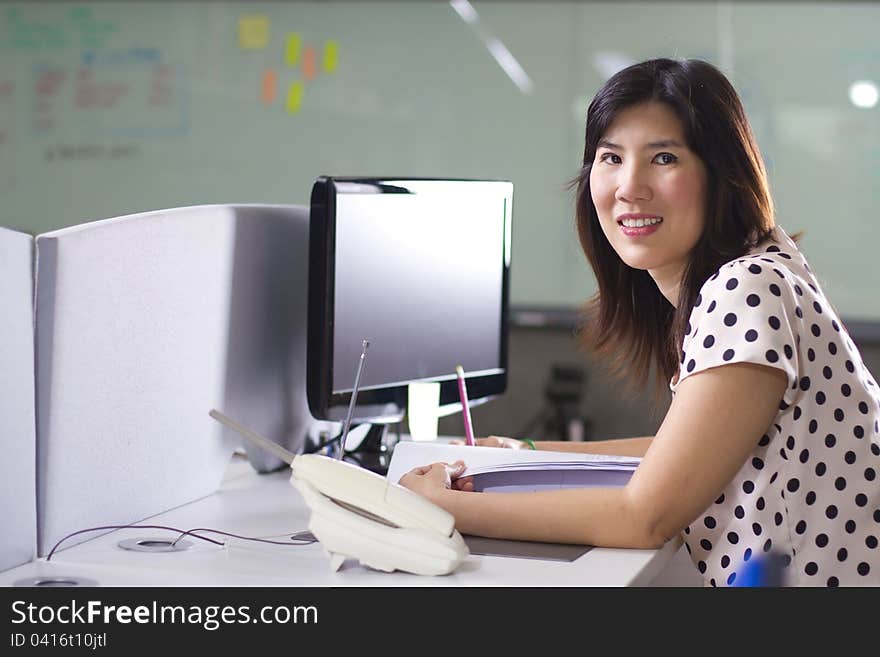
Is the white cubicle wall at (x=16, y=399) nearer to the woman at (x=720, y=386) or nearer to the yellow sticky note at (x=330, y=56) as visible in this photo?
the woman at (x=720, y=386)

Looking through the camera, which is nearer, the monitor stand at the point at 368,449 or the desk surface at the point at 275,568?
the desk surface at the point at 275,568

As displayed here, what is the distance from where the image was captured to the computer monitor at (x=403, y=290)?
1632 millimetres

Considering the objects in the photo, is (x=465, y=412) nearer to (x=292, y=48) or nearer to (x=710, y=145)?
(x=710, y=145)

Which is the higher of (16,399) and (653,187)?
(653,187)

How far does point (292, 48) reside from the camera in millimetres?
3893

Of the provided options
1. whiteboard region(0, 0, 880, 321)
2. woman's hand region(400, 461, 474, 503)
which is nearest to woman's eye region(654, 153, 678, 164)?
woman's hand region(400, 461, 474, 503)

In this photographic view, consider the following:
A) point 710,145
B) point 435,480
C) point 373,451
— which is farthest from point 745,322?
point 373,451

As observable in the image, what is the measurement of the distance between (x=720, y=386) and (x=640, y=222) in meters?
0.30

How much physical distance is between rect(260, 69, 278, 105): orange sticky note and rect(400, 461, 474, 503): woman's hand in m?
2.76

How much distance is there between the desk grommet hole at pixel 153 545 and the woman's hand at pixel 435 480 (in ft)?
0.90

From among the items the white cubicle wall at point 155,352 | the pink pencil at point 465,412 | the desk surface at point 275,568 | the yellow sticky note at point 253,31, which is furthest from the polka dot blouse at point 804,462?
the yellow sticky note at point 253,31

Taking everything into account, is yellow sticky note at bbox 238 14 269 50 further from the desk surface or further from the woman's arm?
the woman's arm
